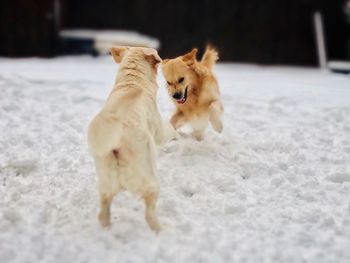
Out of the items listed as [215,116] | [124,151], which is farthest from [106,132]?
[215,116]

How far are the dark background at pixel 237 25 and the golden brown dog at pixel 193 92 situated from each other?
9.46 meters

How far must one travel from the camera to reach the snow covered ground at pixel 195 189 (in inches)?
115

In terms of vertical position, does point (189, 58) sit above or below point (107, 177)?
above

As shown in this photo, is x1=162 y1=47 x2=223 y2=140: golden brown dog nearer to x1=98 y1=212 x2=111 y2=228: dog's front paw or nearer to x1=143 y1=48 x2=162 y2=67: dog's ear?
x1=143 y1=48 x2=162 y2=67: dog's ear

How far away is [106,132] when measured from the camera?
2.73 metres

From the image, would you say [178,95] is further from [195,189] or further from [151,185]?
[151,185]

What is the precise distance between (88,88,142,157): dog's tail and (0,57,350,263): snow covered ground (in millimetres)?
662

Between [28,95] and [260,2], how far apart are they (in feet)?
32.0

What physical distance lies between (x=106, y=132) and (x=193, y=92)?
2.12 m

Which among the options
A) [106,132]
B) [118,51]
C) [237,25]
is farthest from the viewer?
[237,25]

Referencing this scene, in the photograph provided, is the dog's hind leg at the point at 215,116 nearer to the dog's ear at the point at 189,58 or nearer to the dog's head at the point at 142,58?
the dog's ear at the point at 189,58

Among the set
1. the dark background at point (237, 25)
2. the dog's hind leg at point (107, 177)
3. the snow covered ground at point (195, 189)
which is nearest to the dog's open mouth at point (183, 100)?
the snow covered ground at point (195, 189)

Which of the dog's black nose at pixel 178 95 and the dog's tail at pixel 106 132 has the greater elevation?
the dog's tail at pixel 106 132

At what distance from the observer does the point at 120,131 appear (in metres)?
2.79
